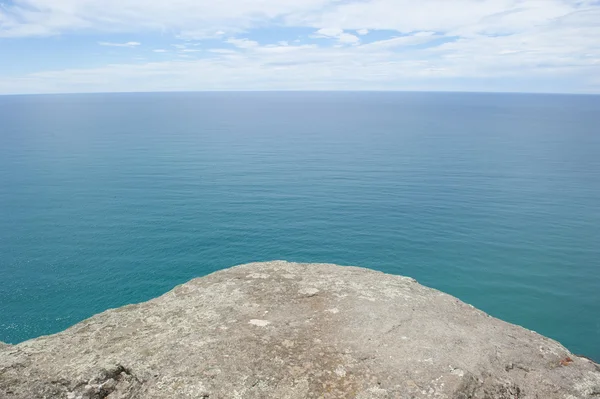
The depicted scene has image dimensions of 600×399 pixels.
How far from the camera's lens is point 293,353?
37.8 feet

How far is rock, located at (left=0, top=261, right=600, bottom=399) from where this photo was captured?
33.6 feet

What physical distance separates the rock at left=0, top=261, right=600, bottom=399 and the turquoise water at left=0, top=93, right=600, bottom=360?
30.4 m

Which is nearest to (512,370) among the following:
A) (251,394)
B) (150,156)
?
(251,394)

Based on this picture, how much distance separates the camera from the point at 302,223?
6169 centimetres

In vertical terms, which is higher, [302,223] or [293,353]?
[293,353]

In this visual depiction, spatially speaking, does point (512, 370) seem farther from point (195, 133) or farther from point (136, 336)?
point (195, 133)

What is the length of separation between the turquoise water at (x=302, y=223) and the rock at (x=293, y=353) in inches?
1198

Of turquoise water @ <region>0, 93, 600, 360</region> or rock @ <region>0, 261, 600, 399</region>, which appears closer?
rock @ <region>0, 261, 600, 399</region>

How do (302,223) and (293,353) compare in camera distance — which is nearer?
(293,353)

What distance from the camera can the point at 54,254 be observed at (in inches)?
2009

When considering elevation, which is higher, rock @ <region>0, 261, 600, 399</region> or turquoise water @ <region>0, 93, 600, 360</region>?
rock @ <region>0, 261, 600, 399</region>

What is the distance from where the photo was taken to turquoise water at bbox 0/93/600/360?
43.3 m

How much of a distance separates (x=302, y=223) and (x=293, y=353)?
50.2 metres

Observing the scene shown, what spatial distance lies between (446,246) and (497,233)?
371 inches
